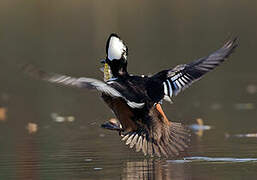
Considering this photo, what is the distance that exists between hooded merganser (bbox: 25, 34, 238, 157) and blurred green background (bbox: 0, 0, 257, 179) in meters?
0.26

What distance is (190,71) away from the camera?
9.22m

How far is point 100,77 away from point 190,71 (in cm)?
873

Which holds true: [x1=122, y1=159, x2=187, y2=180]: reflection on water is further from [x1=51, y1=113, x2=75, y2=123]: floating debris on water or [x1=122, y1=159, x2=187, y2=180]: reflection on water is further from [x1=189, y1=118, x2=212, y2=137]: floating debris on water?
[x1=51, y1=113, x2=75, y2=123]: floating debris on water

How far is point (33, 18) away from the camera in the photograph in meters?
34.3

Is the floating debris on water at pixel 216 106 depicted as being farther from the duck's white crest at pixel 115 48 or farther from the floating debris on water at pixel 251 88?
the duck's white crest at pixel 115 48

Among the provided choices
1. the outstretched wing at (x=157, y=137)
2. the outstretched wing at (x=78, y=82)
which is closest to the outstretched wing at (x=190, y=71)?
the outstretched wing at (x=157, y=137)

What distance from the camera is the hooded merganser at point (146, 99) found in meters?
8.65

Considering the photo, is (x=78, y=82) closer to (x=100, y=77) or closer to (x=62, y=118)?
(x=62, y=118)

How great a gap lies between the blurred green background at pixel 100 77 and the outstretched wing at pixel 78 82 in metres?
0.24

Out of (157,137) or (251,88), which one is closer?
(157,137)

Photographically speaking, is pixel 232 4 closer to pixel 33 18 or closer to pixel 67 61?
pixel 33 18

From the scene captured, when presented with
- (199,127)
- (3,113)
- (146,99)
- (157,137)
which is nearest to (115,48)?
(146,99)

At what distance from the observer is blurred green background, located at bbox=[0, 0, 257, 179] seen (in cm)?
889

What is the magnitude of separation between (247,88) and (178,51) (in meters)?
6.84
